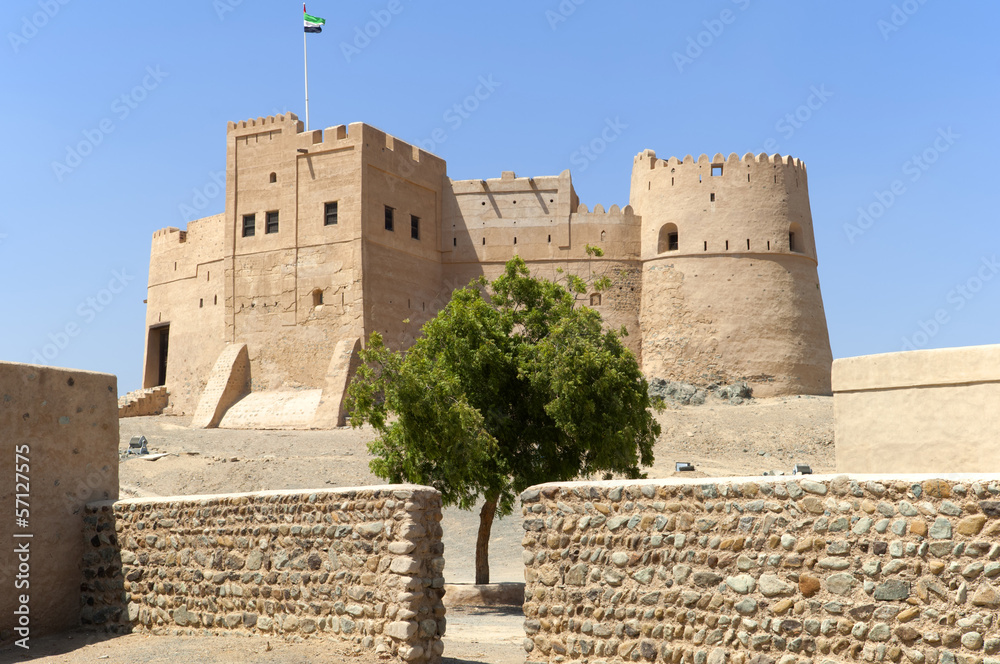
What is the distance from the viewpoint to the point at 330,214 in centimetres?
2988

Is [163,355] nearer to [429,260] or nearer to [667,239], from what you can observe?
Result: [429,260]

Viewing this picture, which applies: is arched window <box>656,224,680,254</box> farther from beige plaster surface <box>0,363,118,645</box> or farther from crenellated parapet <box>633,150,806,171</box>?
beige plaster surface <box>0,363,118,645</box>

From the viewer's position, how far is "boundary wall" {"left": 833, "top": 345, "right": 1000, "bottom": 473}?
7496 millimetres

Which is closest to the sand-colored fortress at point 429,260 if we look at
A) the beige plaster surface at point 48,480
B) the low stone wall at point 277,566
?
the beige plaster surface at point 48,480

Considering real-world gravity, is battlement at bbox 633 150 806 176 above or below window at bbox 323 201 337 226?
above

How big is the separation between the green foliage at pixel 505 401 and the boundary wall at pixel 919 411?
5.01m

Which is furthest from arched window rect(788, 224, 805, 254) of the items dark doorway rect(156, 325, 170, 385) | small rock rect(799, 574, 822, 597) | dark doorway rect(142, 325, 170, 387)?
small rock rect(799, 574, 822, 597)

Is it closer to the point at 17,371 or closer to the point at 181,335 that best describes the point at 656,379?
the point at 181,335

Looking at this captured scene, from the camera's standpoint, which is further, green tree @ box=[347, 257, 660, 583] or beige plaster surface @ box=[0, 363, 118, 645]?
green tree @ box=[347, 257, 660, 583]

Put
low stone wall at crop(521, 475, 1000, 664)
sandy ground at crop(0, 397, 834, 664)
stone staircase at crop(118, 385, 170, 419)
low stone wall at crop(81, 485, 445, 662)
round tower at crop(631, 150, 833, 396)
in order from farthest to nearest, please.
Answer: stone staircase at crop(118, 385, 170, 419), round tower at crop(631, 150, 833, 396), sandy ground at crop(0, 397, 834, 664), low stone wall at crop(81, 485, 445, 662), low stone wall at crop(521, 475, 1000, 664)

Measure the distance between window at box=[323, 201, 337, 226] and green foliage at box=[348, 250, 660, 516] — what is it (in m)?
16.2

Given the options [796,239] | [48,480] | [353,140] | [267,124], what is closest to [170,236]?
[267,124]

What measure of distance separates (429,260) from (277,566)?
25.2m

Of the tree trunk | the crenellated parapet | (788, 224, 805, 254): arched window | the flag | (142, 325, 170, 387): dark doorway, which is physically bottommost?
the tree trunk
